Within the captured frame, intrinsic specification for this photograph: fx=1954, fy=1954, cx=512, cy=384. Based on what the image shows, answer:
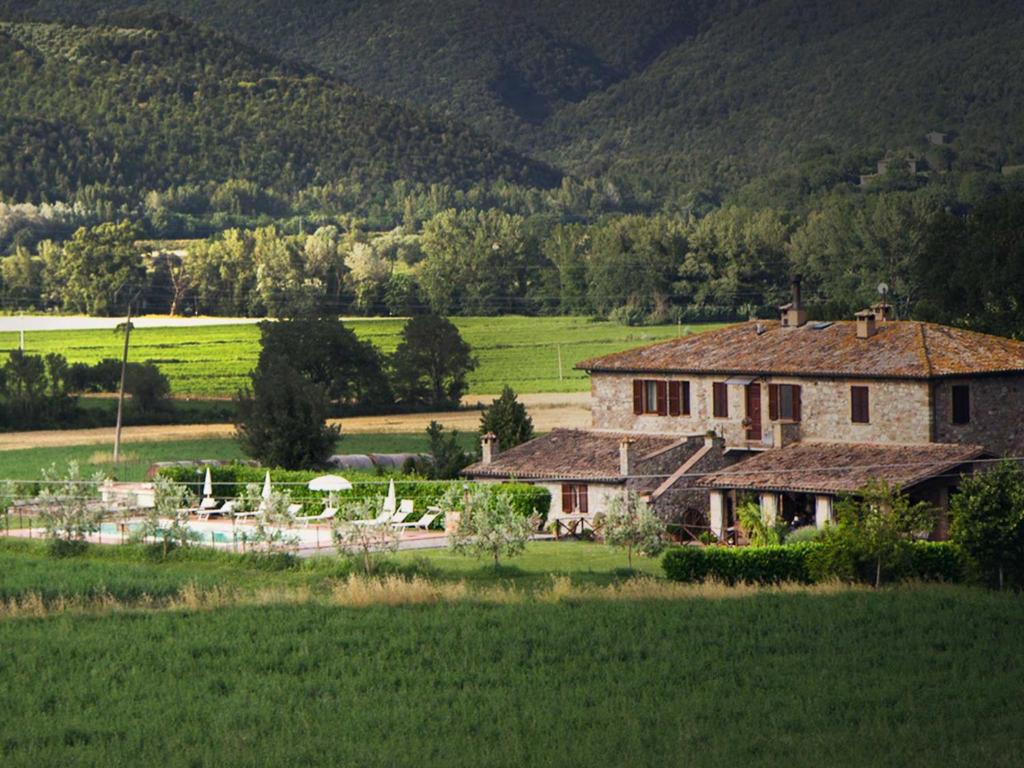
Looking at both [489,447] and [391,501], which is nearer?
[391,501]

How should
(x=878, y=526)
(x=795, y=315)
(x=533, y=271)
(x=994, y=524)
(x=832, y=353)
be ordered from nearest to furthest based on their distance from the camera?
(x=994, y=524), (x=878, y=526), (x=832, y=353), (x=795, y=315), (x=533, y=271)

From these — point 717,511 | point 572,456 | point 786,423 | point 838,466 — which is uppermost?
point 786,423

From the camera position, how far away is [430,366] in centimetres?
8875

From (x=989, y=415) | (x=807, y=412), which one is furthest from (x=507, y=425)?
(x=989, y=415)

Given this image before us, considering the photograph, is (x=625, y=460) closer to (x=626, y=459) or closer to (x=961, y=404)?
(x=626, y=459)

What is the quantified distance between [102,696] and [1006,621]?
15.6m

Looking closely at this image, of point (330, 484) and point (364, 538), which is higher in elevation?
point (330, 484)

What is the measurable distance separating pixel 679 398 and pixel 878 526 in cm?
1747

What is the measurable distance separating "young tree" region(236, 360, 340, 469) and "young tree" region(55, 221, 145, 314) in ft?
214

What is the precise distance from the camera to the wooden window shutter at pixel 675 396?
57.2m

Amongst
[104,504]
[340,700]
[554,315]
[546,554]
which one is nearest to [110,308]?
[554,315]

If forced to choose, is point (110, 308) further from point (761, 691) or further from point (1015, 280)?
point (761, 691)

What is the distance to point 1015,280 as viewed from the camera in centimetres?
8469

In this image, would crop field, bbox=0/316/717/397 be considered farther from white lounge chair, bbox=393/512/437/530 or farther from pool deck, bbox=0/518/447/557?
white lounge chair, bbox=393/512/437/530
